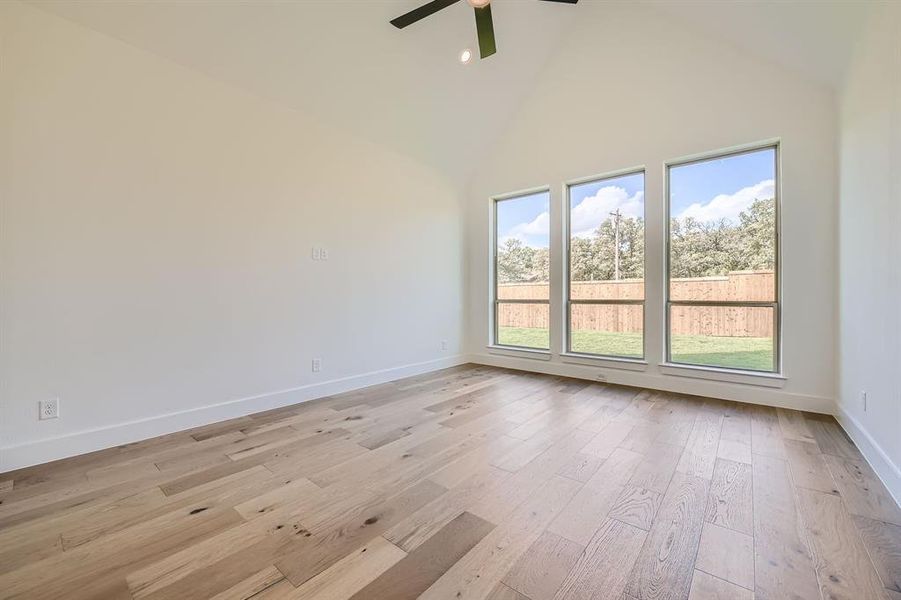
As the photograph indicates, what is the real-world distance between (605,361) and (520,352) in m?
1.14

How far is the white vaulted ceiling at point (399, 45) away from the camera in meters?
2.61

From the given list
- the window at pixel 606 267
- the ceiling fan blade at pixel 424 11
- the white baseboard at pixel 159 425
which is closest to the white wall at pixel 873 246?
the window at pixel 606 267

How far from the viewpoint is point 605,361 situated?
429cm

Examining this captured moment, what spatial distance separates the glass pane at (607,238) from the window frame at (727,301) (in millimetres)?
249

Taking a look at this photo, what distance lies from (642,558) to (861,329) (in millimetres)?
2387

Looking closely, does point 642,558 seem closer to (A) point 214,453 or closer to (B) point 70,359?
(A) point 214,453

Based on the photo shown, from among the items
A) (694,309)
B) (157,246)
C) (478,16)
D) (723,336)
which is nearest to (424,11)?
(478,16)

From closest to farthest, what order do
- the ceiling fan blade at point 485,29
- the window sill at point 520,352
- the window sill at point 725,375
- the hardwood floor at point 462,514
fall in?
the hardwood floor at point 462,514, the ceiling fan blade at point 485,29, the window sill at point 725,375, the window sill at point 520,352

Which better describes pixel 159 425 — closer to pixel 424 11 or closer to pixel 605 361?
pixel 424 11

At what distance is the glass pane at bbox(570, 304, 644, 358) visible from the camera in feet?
13.7

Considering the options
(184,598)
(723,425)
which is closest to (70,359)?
(184,598)

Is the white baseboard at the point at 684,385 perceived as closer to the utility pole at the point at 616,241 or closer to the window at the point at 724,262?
the window at the point at 724,262

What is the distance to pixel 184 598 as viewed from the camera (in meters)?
1.27

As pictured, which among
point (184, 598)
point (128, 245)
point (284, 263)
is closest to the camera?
point (184, 598)
